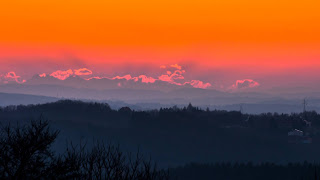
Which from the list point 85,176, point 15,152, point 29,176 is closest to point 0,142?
point 15,152

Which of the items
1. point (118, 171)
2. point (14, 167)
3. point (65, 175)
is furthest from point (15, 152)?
point (118, 171)

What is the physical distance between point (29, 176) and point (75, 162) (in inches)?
88.7

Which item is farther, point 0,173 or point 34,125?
point 34,125

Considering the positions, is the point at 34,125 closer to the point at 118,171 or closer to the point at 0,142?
the point at 0,142

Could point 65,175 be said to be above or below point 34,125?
below

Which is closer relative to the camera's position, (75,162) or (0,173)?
(0,173)

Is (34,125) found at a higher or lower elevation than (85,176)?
higher

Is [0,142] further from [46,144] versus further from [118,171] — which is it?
[118,171]

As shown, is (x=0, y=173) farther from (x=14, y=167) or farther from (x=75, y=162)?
(x=75, y=162)

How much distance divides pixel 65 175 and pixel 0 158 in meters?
3.04

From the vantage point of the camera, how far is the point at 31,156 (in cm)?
2447

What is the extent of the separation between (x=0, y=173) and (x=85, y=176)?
377cm

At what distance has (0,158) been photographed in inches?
927

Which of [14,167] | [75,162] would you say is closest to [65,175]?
[75,162]
